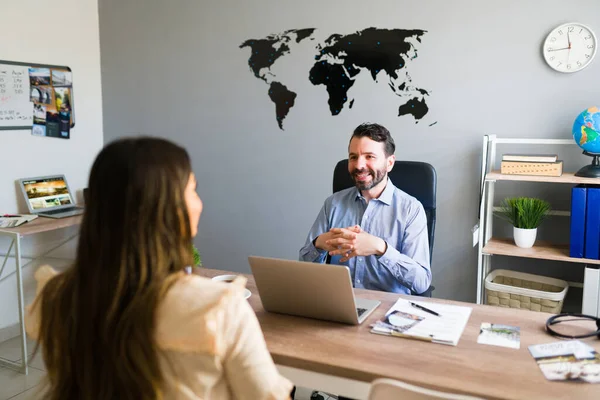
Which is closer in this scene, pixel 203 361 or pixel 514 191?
pixel 203 361

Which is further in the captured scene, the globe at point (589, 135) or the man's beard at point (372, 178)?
the globe at point (589, 135)

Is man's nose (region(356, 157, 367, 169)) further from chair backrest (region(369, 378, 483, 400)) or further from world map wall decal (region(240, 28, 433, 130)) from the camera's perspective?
chair backrest (region(369, 378, 483, 400))

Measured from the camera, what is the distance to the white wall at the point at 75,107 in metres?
3.47

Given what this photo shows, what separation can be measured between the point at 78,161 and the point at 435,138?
7.96 feet

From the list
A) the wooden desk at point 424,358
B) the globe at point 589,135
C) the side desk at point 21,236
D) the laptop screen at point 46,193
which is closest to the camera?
the wooden desk at point 424,358

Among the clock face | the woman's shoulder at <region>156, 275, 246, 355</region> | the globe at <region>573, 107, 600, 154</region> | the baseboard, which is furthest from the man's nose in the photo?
the baseboard

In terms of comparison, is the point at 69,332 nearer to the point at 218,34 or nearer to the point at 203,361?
the point at 203,361

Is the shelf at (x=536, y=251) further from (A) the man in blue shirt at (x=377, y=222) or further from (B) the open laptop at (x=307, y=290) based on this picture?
(B) the open laptop at (x=307, y=290)

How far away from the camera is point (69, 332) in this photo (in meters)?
1.03

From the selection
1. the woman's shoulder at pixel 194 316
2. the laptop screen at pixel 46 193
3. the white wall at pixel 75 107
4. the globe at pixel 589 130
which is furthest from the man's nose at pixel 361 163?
the white wall at pixel 75 107

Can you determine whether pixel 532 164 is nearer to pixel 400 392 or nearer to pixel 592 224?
pixel 592 224

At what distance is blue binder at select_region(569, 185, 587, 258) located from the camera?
8.75 ft

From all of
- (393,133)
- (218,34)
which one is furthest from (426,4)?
(218,34)

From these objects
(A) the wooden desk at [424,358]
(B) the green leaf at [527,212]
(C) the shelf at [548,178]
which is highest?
(C) the shelf at [548,178]
